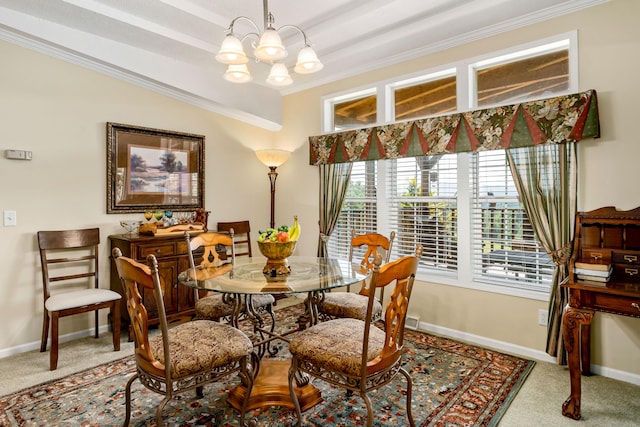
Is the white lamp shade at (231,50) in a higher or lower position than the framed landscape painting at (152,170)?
higher

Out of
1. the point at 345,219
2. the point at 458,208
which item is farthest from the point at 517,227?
the point at 345,219

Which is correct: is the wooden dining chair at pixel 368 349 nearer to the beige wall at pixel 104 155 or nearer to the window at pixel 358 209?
the beige wall at pixel 104 155

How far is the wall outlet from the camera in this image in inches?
118

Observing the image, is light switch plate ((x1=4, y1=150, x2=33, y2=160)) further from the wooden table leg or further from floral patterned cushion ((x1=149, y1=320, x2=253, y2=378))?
the wooden table leg

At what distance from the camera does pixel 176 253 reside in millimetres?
3719

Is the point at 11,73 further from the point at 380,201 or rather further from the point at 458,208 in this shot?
the point at 458,208

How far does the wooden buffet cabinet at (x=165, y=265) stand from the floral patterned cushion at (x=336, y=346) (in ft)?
6.48

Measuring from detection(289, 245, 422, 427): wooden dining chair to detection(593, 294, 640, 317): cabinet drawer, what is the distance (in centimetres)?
121

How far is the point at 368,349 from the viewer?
6.45 ft

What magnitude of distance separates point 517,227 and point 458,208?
0.53m

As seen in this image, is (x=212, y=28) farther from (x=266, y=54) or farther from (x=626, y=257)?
(x=626, y=257)

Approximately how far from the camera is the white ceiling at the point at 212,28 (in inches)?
116

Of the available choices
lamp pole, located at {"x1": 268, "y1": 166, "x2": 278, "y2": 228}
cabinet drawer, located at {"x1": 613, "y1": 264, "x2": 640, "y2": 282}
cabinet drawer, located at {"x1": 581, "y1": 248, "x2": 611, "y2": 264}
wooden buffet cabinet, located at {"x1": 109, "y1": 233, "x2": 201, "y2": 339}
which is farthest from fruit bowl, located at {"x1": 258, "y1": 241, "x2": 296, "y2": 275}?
lamp pole, located at {"x1": 268, "y1": 166, "x2": 278, "y2": 228}

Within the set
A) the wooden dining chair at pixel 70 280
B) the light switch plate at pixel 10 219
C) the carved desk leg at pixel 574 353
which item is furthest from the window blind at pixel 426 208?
the light switch plate at pixel 10 219
